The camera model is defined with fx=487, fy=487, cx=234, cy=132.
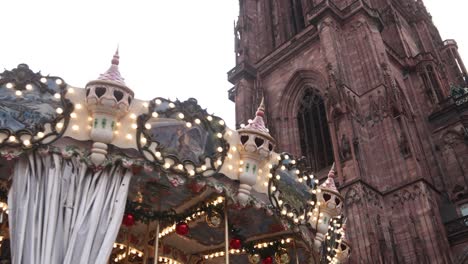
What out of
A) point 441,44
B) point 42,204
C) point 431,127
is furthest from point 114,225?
point 441,44

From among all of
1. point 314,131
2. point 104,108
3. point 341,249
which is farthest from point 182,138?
point 314,131

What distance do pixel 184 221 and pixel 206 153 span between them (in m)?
2.20

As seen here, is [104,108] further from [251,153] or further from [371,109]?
[371,109]

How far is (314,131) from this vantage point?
23.2m

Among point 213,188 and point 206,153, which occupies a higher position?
point 206,153

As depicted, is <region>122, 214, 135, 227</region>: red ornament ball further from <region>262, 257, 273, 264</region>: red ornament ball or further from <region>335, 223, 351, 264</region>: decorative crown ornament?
<region>335, 223, 351, 264</region>: decorative crown ornament

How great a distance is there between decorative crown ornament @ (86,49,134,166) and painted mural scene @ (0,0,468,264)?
0.05 feet

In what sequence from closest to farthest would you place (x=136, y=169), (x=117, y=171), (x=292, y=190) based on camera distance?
(x=117, y=171)
(x=136, y=169)
(x=292, y=190)

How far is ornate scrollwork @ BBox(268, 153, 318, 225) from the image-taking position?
8.32 metres

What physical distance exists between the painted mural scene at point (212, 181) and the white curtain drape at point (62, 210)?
0.6 inches

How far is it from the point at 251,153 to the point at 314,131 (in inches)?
626

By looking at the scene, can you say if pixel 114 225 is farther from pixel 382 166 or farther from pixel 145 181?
pixel 382 166

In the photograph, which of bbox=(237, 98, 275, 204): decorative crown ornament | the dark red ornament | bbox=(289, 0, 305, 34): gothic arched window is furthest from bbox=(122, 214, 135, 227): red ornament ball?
bbox=(289, 0, 305, 34): gothic arched window

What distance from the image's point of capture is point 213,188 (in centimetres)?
751
